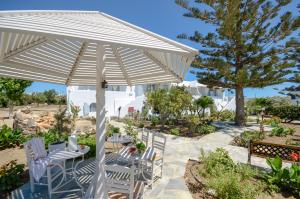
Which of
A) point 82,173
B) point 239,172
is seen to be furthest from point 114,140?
point 239,172

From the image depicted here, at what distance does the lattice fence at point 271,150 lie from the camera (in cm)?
672

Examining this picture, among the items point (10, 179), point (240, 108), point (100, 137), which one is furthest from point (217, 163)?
point (240, 108)

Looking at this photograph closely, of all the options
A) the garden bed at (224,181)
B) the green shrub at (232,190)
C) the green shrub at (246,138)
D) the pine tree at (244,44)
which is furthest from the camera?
the pine tree at (244,44)

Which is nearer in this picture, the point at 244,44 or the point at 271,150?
the point at 271,150

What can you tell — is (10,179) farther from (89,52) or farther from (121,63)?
(121,63)

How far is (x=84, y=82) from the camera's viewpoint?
7.73 m

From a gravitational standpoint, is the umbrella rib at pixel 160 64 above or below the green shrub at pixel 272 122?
above

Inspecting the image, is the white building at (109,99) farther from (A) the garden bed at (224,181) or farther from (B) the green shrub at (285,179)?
(B) the green shrub at (285,179)

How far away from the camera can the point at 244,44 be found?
1672 centimetres

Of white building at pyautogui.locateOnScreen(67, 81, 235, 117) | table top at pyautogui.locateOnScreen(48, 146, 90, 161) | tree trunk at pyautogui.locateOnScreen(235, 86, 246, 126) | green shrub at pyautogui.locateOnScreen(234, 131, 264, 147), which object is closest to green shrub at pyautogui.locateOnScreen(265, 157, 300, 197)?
table top at pyautogui.locateOnScreen(48, 146, 90, 161)

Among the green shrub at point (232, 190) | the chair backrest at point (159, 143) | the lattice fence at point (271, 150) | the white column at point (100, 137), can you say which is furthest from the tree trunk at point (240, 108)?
the white column at point (100, 137)

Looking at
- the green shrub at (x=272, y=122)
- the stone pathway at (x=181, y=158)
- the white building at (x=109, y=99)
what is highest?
the white building at (x=109, y=99)

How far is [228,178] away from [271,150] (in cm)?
334

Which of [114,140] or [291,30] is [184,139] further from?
[291,30]
